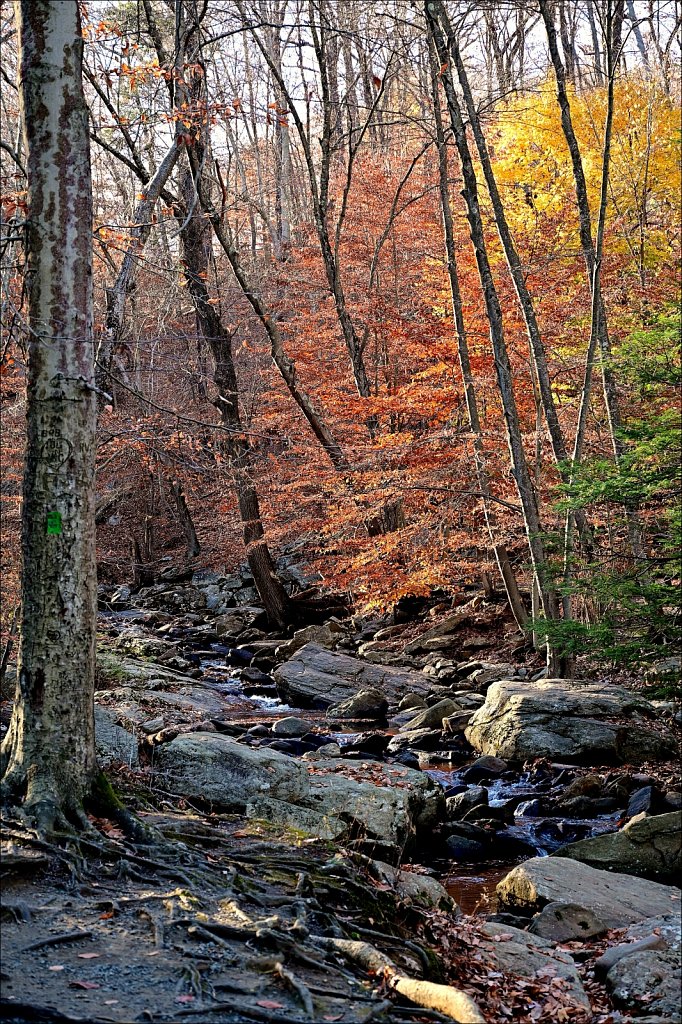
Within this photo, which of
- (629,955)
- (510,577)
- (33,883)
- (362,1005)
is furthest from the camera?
(510,577)

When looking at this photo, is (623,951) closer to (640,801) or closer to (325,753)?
(640,801)

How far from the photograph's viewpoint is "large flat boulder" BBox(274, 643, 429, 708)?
14.7m

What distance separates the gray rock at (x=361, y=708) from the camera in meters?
13.6

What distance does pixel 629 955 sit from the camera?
5520 mm

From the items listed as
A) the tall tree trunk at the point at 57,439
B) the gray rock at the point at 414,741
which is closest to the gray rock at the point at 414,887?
the tall tree trunk at the point at 57,439

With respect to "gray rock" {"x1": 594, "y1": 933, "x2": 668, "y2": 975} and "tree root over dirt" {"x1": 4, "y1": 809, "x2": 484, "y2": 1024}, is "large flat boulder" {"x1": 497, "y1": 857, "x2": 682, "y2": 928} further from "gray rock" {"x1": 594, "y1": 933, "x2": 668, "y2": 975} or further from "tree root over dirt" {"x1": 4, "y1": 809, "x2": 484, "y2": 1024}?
"tree root over dirt" {"x1": 4, "y1": 809, "x2": 484, "y2": 1024}

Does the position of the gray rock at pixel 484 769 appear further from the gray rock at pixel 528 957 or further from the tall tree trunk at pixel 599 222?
the gray rock at pixel 528 957

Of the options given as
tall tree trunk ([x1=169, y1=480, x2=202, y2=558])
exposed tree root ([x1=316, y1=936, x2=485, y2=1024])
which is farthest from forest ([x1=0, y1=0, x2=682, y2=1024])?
tall tree trunk ([x1=169, y1=480, x2=202, y2=558])

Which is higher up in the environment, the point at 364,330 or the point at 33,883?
the point at 364,330

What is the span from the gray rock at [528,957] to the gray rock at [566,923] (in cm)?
19

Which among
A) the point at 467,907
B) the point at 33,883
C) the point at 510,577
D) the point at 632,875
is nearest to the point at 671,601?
the point at 632,875

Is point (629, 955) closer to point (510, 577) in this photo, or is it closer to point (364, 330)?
point (510, 577)

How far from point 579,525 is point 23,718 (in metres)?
9.05

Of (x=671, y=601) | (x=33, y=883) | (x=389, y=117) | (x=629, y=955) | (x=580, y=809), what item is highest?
(x=389, y=117)
